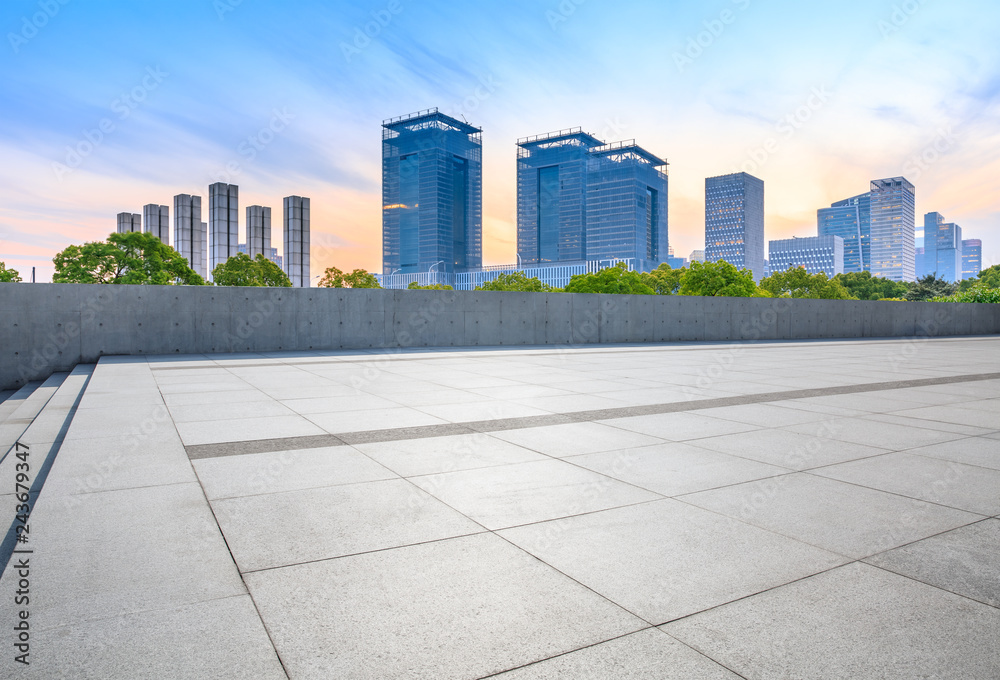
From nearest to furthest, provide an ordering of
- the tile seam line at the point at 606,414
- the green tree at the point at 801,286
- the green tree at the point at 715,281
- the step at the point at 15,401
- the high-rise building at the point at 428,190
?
the tile seam line at the point at 606,414, the step at the point at 15,401, the green tree at the point at 715,281, the green tree at the point at 801,286, the high-rise building at the point at 428,190

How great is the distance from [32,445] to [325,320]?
47.9 feet

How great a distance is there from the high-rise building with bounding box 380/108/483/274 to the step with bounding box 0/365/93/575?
474ft

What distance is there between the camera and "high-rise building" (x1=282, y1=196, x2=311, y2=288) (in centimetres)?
14715

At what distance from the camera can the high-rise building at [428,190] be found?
156000 millimetres

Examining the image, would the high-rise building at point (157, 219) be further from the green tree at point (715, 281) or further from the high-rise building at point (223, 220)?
the green tree at point (715, 281)

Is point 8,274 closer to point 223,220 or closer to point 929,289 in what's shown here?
point 223,220

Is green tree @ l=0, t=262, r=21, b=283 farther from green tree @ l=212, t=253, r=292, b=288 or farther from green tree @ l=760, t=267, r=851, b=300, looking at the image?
green tree @ l=760, t=267, r=851, b=300

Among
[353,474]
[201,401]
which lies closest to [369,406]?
[201,401]

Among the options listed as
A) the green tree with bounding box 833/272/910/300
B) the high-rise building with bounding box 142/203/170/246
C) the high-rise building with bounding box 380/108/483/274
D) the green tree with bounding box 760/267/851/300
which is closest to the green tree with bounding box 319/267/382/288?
the green tree with bounding box 760/267/851/300

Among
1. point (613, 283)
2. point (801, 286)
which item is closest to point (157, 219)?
point (613, 283)

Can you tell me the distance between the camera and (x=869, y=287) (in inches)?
4136

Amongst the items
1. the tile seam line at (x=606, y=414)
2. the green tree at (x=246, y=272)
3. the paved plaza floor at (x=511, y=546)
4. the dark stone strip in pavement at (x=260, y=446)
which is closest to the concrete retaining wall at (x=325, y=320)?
the paved plaza floor at (x=511, y=546)

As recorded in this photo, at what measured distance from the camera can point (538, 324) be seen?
2445cm

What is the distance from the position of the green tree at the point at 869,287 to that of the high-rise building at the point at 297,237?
117245 millimetres
